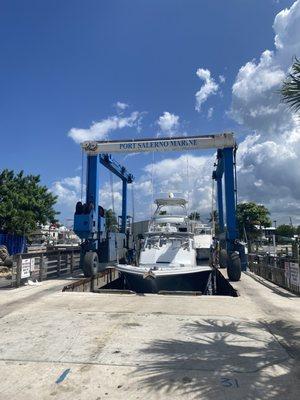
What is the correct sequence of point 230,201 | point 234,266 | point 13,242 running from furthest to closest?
point 13,242 < point 230,201 < point 234,266

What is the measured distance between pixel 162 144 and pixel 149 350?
1491 centimetres

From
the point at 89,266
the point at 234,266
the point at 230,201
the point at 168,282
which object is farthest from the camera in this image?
the point at 230,201

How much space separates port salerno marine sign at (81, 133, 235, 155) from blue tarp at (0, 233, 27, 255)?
14.9m

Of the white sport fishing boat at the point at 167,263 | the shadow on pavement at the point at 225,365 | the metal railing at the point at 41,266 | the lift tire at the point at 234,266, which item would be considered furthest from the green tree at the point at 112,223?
the shadow on pavement at the point at 225,365

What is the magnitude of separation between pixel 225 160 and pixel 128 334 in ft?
45.2

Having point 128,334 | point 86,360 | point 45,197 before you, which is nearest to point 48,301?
point 128,334

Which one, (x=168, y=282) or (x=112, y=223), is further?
(x=112, y=223)

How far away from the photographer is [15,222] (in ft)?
112

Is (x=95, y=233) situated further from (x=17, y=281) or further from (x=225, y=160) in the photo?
(x=225, y=160)

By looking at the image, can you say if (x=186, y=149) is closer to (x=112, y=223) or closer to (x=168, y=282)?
(x=168, y=282)

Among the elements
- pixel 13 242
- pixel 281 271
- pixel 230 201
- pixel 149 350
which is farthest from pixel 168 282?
pixel 13 242

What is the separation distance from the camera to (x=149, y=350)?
23.1 feet

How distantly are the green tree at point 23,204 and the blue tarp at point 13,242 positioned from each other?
137cm

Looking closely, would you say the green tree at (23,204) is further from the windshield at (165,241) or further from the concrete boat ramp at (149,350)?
the concrete boat ramp at (149,350)
